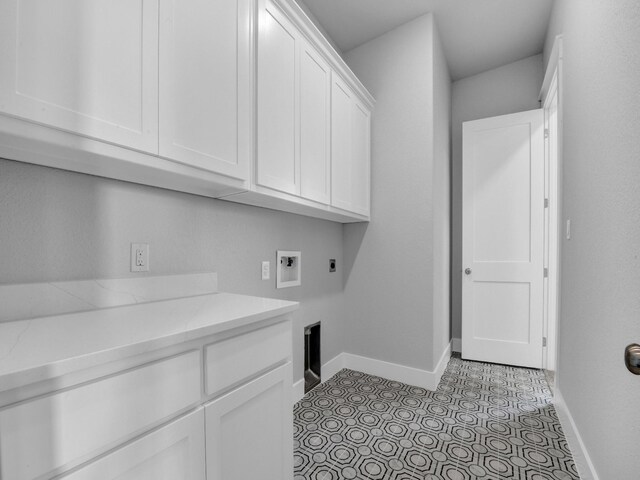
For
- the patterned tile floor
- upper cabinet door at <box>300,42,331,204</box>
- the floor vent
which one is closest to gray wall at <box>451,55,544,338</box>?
the patterned tile floor

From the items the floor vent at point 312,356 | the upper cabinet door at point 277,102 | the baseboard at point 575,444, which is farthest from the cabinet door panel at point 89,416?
the baseboard at point 575,444

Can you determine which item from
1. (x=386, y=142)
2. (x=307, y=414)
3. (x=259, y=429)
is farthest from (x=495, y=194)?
(x=259, y=429)

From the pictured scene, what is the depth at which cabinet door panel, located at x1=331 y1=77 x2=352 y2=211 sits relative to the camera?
6.93 ft

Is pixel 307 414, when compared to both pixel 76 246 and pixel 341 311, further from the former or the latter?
pixel 76 246

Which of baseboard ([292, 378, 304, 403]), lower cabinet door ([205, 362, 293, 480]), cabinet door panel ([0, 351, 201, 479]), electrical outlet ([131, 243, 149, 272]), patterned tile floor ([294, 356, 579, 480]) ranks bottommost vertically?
patterned tile floor ([294, 356, 579, 480])

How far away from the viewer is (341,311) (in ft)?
9.04

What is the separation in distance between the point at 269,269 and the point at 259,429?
977mm

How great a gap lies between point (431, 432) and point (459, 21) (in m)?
3.10

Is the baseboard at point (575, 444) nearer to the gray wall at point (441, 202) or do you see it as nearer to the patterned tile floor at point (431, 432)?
the patterned tile floor at point (431, 432)

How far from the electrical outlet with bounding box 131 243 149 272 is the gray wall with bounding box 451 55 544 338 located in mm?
3048

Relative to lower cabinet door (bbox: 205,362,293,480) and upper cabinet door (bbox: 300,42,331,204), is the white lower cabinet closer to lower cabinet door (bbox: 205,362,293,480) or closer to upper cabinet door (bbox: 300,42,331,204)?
lower cabinet door (bbox: 205,362,293,480)

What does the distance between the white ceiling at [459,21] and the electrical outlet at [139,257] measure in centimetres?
223

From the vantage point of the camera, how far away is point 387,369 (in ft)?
8.35

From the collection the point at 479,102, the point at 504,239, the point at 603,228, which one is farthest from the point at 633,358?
the point at 479,102
